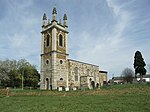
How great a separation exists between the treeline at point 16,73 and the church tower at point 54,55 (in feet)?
58.1

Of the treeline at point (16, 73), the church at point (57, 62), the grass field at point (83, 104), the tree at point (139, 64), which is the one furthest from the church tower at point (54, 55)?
the tree at point (139, 64)

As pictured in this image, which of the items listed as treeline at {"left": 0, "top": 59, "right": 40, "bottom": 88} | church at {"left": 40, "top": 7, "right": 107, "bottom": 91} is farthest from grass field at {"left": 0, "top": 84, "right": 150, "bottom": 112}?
treeline at {"left": 0, "top": 59, "right": 40, "bottom": 88}

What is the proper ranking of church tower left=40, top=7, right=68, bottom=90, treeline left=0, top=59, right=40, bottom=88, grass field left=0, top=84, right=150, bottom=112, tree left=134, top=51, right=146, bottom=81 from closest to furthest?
1. grass field left=0, top=84, right=150, bottom=112
2. church tower left=40, top=7, right=68, bottom=90
3. tree left=134, top=51, right=146, bottom=81
4. treeline left=0, top=59, right=40, bottom=88

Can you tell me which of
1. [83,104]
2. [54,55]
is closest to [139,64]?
[54,55]

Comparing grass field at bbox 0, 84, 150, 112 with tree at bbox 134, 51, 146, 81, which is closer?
grass field at bbox 0, 84, 150, 112

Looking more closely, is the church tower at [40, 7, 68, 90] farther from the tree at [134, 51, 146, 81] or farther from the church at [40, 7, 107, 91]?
the tree at [134, 51, 146, 81]

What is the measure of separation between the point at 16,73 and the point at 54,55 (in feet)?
78.8

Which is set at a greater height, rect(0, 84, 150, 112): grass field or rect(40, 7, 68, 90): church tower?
rect(40, 7, 68, 90): church tower

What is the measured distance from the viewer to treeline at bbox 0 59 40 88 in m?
61.3

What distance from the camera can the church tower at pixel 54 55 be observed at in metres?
43.2

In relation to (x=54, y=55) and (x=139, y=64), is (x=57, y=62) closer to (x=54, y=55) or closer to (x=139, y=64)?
(x=54, y=55)

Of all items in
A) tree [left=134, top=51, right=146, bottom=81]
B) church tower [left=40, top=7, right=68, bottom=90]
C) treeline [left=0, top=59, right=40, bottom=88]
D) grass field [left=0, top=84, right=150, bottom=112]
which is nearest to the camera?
grass field [left=0, top=84, right=150, bottom=112]

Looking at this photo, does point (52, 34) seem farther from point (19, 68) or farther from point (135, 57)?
point (135, 57)

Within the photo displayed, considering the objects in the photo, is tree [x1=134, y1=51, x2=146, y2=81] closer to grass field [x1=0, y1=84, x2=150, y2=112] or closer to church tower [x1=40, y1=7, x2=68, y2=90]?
church tower [x1=40, y1=7, x2=68, y2=90]
